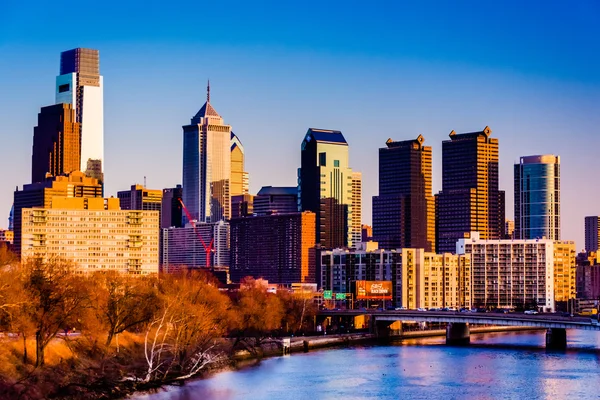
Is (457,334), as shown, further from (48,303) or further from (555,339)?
(48,303)

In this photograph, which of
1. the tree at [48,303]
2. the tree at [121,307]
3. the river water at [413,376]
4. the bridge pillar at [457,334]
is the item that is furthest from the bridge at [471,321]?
the tree at [48,303]

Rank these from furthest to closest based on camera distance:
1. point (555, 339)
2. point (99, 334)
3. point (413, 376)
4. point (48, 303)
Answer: point (555, 339), point (413, 376), point (99, 334), point (48, 303)

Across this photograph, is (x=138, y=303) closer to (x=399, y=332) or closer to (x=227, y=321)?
(x=227, y=321)

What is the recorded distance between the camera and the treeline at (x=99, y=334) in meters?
92.8

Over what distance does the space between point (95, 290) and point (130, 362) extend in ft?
41.7

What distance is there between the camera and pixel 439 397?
97.9 metres

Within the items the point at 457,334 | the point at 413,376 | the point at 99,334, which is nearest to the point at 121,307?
the point at 99,334

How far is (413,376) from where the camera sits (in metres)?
114

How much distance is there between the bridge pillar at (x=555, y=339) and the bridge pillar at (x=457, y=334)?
16.3 meters

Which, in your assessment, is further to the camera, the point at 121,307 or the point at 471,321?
the point at 471,321

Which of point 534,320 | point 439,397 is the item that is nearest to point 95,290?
point 439,397

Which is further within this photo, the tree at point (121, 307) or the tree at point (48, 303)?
the tree at point (121, 307)

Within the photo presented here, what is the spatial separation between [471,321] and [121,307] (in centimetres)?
6415

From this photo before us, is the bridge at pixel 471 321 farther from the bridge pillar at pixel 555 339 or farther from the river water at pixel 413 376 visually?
the river water at pixel 413 376
